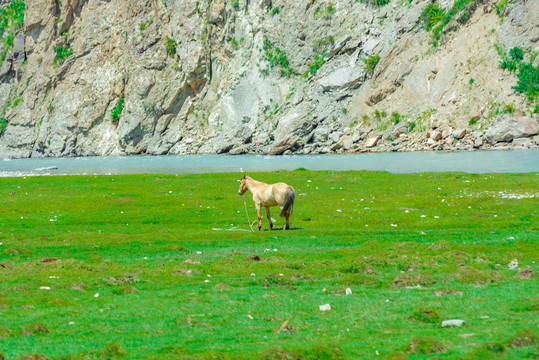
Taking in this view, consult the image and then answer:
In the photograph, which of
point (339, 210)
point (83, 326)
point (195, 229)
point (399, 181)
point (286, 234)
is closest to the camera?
point (83, 326)

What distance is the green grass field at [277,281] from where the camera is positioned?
995 centimetres

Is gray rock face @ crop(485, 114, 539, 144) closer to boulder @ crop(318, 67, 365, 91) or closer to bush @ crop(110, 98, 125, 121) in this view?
boulder @ crop(318, 67, 365, 91)

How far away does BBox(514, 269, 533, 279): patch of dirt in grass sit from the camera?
49.2ft

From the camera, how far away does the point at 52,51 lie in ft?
521

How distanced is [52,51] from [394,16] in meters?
96.3

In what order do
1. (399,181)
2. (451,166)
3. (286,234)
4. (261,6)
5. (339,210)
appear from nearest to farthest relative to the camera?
(286,234)
(339,210)
(399,181)
(451,166)
(261,6)

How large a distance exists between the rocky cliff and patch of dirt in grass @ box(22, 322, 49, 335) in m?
85.6

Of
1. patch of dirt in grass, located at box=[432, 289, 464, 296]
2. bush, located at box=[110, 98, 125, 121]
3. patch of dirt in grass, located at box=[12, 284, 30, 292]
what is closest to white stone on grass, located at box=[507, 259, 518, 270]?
patch of dirt in grass, located at box=[432, 289, 464, 296]

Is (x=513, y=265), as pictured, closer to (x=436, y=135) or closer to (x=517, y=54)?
(x=436, y=135)

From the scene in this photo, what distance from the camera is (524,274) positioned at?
15164mm

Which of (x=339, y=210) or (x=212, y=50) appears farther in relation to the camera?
(x=212, y=50)

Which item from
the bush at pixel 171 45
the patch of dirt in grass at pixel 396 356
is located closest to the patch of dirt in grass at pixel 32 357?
the patch of dirt in grass at pixel 396 356

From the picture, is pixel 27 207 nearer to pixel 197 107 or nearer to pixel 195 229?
pixel 195 229

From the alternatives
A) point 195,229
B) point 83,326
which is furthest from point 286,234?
point 83,326
